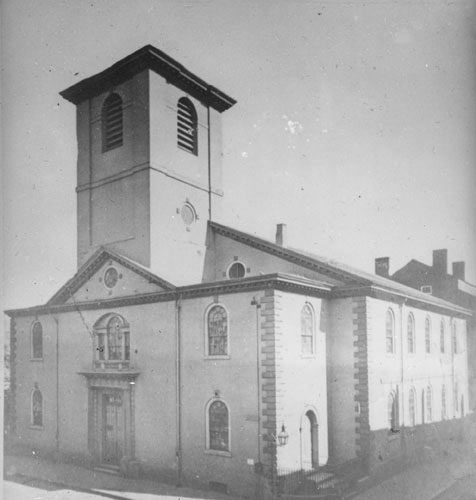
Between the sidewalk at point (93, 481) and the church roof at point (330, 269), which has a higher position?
the church roof at point (330, 269)

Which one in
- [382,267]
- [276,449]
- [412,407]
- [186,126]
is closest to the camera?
[276,449]

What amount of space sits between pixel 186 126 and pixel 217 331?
10029 mm

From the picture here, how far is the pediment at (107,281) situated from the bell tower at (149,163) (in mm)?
954

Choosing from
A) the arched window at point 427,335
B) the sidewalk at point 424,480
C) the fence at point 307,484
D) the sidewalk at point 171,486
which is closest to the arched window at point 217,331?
the fence at point 307,484

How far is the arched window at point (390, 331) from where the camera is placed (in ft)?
68.9

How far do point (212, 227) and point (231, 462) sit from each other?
1024cm

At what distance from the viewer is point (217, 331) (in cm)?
1864

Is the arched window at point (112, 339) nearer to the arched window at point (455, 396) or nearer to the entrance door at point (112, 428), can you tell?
the entrance door at point (112, 428)

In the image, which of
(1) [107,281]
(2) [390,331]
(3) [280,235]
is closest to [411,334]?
(2) [390,331]

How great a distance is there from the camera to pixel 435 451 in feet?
76.7

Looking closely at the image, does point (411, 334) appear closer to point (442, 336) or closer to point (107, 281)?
point (442, 336)

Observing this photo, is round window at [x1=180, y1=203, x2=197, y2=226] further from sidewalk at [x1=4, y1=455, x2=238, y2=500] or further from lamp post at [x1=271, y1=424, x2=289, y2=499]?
sidewalk at [x1=4, y1=455, x2=238, y2=500]

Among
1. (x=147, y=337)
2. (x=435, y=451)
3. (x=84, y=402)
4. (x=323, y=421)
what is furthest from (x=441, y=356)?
(x=84, y=402)

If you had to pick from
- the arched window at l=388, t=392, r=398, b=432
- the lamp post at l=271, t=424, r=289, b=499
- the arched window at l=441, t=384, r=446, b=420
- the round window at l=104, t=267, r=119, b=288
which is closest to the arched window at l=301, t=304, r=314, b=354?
the lamp post at l=271, t=424, r=289, b=499
